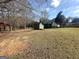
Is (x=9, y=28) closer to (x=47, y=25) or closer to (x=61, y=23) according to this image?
(x=47, y=25)

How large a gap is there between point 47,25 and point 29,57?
44408 millimetres

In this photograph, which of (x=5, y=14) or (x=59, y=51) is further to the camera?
(x=5, y=14)

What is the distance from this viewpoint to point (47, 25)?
58.6 meters

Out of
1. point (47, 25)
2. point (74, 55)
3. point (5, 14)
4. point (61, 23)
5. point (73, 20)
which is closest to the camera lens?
point (74, 55)

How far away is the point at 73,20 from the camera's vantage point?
79.0 metres

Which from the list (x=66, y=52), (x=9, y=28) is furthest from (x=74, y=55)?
(x=9, y=28)

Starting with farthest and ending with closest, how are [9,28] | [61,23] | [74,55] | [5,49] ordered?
[61,23], [9,28], [5,49], [74,55]

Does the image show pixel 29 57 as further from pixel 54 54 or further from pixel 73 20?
pixel 73 20

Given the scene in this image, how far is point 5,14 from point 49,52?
228 inches

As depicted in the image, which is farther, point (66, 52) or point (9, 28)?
point (9, 28)

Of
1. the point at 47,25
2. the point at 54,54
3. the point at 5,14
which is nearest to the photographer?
the point at 54,54

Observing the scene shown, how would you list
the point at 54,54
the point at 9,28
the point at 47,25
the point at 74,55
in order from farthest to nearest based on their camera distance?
the point at 47,25 → the point at 9,28 → the point at 54,54 → the point at 74,55

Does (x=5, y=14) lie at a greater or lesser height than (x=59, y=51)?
greater

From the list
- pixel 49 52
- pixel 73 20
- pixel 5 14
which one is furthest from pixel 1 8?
pixel 73 20
